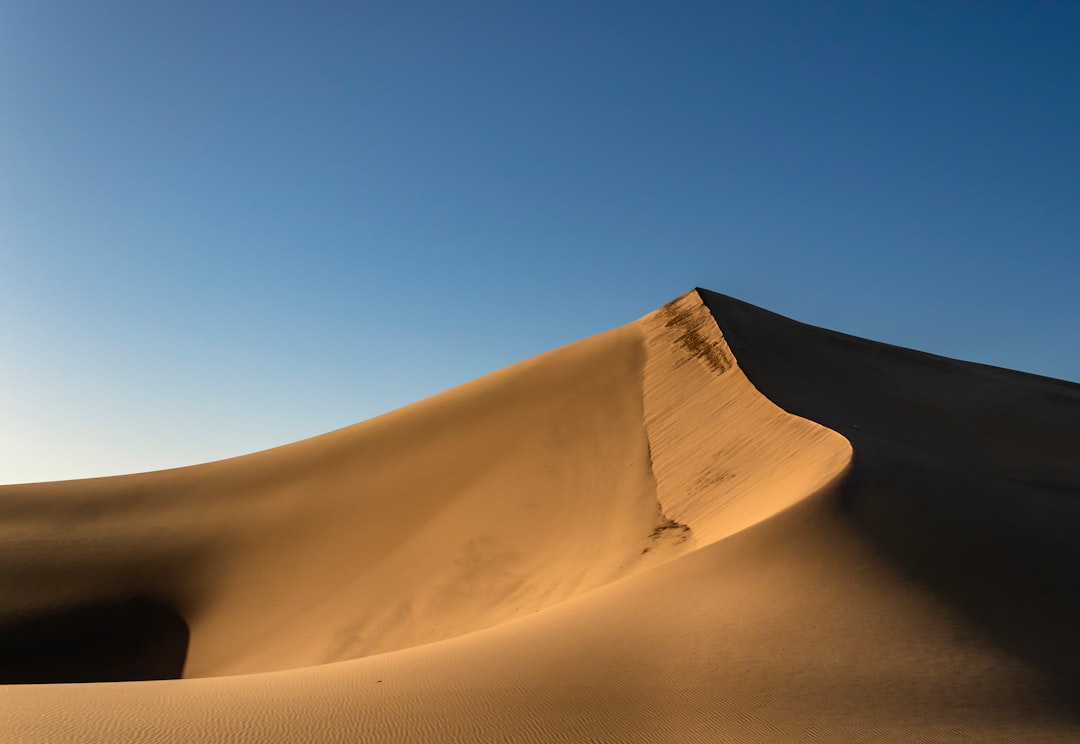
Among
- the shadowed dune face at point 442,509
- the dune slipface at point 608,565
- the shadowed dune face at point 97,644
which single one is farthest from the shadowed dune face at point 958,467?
the shadowed dune face at point 97,644

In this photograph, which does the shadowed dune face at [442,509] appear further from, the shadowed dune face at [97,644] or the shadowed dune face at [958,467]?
the shadowed dune face at [958,467]

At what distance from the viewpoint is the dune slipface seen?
4.54 m

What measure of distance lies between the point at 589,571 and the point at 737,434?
351 cm

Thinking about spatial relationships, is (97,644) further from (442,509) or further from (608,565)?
(608,565)

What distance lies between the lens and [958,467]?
30.7 feet

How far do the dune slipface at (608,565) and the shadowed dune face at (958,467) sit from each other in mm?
44

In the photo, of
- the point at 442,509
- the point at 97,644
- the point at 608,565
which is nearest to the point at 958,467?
the point at 608,565

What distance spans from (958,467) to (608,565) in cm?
445

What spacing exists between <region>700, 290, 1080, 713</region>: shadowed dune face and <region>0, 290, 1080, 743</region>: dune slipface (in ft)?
0.15

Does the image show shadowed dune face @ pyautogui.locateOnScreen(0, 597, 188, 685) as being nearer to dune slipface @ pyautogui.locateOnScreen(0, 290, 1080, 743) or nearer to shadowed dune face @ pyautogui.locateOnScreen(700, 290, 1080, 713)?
dune slipface @ pyautogui.locateOnScreen(0, 290, 1080, 743)

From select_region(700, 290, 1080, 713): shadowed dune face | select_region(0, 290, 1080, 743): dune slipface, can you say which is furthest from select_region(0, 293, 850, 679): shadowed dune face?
select_region(700, 290, 1080, 713): shadowed dune face

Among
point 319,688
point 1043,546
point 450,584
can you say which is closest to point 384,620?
point 450,584

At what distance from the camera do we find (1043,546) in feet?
22.4

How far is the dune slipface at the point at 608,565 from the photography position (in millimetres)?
4539
